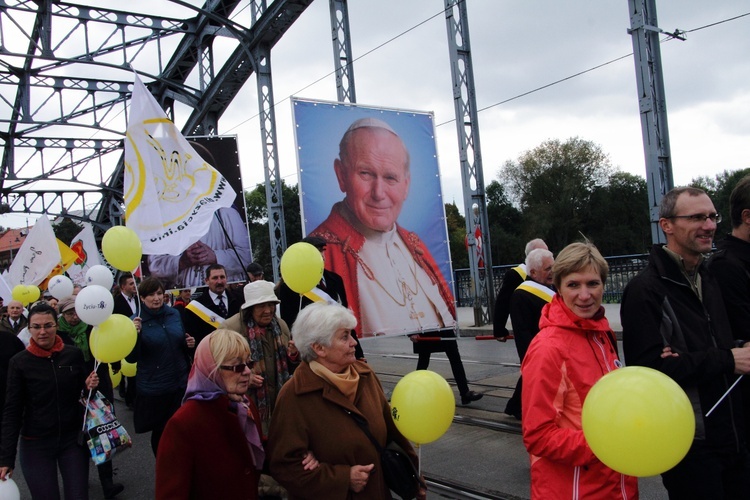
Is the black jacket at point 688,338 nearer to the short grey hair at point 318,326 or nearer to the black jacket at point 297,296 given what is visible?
the short grey hair at point 318,326

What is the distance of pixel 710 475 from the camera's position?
2.47 metres

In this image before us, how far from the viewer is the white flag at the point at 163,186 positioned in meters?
6.09

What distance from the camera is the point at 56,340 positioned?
4371mm

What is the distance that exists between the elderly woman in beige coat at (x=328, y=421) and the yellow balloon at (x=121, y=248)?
3.07 metres

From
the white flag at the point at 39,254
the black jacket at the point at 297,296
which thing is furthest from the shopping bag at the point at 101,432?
the white flag at the point at 39,254

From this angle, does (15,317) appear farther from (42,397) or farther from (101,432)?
(101,432)

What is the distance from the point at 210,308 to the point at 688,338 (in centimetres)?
428

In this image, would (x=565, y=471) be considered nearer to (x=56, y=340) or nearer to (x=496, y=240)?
(x=56, y=340)

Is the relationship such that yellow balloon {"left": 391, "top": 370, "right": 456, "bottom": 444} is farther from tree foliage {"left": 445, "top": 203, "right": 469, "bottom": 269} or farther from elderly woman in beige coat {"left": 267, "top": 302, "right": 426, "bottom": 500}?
tree foliage {"left": 445, "top": 203, "right": 469, "bottom": 269}

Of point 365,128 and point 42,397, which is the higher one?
point 365,128

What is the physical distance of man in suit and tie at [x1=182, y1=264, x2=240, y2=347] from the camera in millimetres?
5695

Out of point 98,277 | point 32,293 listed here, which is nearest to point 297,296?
point 98,277

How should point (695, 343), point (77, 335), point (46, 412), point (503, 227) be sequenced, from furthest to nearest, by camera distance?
point (503, 227) < point (77, 335) < point (46, 412) < point (695, 343)

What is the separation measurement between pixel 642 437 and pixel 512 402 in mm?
4447
